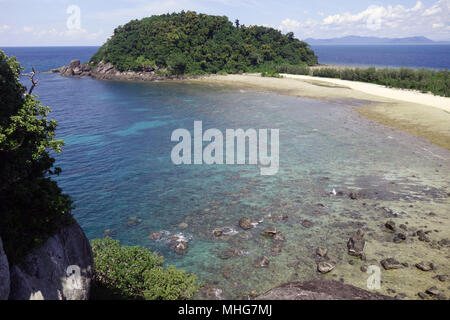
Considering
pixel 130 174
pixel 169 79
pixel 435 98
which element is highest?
A: pixel 169 79

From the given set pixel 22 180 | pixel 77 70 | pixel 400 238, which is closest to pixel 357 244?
pixel 400 238

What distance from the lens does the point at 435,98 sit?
6153 cm

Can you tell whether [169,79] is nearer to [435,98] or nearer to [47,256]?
[435,98]

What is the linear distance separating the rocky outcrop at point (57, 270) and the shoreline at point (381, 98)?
44.3 m

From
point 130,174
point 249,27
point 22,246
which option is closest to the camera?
point 22,246

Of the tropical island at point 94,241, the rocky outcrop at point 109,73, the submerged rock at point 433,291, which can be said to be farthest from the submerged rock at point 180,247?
the rocky outcrop at point 109,73

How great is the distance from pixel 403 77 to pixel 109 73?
103816 mm

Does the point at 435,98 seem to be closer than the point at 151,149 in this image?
No

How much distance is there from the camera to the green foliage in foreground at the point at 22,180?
40.7 ft

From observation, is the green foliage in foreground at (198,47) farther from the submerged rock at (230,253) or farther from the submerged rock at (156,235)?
the submerged rock at (230,253)

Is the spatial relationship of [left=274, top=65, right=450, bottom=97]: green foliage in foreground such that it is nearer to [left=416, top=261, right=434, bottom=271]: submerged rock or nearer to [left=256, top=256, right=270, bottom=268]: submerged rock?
[left=416, top=261, right=434, bottom=271]: submerged rock

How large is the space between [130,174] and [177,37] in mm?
104188

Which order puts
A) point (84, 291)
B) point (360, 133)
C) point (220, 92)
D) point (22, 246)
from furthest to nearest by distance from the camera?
point (220, 92) → point (360, 133) → point (84, 291) → point (22, 246)

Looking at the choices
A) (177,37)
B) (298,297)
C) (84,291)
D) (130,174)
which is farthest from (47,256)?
(177,37)
